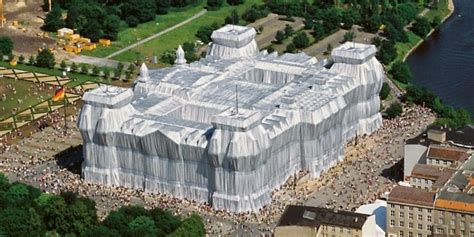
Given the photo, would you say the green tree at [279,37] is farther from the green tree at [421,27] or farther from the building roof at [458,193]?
the building roof at [458,193]

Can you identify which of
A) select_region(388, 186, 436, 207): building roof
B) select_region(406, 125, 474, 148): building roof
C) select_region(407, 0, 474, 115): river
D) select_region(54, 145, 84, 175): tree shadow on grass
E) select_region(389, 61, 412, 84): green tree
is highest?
select_region(406, 125, 474, 148): building roof

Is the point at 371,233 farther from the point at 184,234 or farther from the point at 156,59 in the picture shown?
the point at 156,59

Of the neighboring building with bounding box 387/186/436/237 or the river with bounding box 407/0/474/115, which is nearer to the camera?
the neighboring building with bounding box 387/186/436/237

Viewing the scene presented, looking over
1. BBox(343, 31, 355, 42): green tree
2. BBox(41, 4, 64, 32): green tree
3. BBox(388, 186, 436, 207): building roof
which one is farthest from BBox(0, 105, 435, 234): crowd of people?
BBox(41, 4, 64, 32): green tree

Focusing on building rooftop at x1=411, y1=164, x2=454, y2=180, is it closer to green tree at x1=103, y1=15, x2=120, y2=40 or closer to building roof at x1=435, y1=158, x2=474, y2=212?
building roof at x1=435, y1=158, x2=474, y2=212

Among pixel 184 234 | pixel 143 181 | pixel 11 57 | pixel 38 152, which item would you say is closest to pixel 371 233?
pixel 184 234

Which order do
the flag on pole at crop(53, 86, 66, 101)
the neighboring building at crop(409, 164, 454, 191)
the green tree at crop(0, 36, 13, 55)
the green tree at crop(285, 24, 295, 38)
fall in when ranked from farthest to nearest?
1. the green tree at crop(285, 24, 295, 38)
2. the green tree at crop(0, 36, 13, 55)
3. the flag on pole at crop(53, 86, 66, 101)
4. the neighboring building at crop(409, 164, 454, 191)

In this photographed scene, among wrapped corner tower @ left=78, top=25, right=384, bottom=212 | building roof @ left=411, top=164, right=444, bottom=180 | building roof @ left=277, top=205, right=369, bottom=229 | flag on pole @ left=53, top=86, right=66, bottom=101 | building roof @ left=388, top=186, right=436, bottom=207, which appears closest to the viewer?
building roof @ left=277, top=205, right=369, bottom=229
